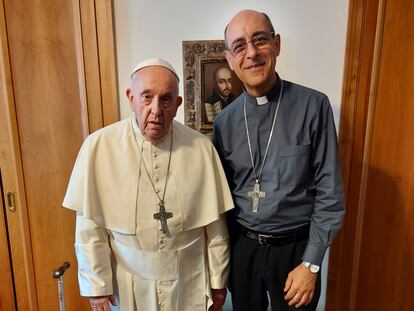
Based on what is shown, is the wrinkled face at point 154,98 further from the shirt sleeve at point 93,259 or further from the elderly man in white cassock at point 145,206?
the shirt sleeve at point 93,259

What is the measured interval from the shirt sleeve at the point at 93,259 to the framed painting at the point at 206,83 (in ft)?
2.19

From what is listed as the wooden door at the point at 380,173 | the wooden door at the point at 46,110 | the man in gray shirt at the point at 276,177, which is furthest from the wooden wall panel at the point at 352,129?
the wooden door at the point at 46,110

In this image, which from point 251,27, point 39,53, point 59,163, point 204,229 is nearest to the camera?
point 251,27

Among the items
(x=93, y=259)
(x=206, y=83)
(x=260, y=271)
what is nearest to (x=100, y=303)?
(x=93, y=259)

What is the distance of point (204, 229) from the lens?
131 cm

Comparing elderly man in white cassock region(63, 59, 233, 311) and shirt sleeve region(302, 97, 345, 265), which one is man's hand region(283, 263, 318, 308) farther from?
elderly man in white cassock region(63, 59, 233, 311)

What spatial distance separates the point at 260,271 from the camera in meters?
1.27

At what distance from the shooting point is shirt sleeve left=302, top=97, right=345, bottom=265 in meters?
1.14

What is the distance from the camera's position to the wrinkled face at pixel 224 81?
1532 mm

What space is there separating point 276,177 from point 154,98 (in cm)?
51

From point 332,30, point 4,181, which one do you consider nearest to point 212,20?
point 332,30

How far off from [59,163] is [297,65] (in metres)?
1.24

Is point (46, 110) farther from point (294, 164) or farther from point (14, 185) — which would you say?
point (294, 164)

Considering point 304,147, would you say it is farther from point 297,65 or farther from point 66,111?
point 66,111
